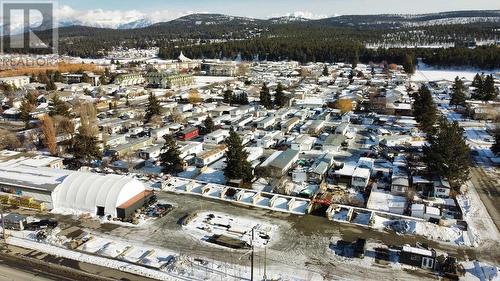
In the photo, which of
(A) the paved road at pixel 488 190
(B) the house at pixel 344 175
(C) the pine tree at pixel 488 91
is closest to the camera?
(A) the paved road at pixel 488 190

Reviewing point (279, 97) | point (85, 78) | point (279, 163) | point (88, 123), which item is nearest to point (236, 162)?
point (279, 163)

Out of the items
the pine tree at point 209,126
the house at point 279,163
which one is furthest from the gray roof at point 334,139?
the pine tree at point 209,126

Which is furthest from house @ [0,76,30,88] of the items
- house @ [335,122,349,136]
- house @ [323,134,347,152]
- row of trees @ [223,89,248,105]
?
house @ [323,134,347,152]

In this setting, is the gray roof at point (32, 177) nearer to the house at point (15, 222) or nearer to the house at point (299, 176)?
the house at point (15, 222)

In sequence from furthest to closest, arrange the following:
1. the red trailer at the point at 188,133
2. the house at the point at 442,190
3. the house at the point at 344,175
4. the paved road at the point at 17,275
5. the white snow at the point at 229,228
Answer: the red trailer at the point at 188,133 < the house at the point at 344,175 < the house at the point at 442,190 < the white snow at the point at 229,228 < the paved road at the point at 17,275

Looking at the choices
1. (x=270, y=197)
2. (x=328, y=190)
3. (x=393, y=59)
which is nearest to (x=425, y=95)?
(x=328, y=190)

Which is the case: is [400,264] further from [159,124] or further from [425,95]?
[159,124]

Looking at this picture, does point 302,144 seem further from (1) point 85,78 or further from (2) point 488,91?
(1) point 85,78
